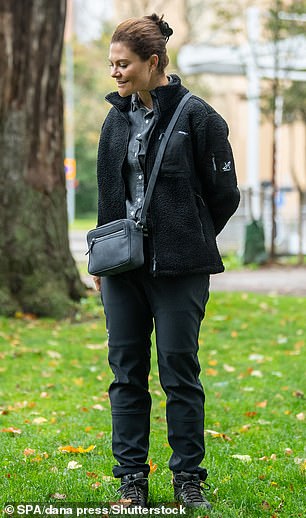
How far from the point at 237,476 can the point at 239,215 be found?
1617 centimetres

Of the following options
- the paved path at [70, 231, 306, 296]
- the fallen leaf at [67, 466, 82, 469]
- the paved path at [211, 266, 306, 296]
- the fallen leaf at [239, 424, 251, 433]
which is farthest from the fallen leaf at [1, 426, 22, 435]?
the paved path at [211, 266, 306, 296]

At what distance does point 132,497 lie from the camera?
13.7 ft

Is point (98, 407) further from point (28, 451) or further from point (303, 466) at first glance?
point (303, 466)

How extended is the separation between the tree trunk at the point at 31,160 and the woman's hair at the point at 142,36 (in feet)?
20.7

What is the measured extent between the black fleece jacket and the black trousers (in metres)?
0.10

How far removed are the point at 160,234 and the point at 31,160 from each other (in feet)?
21.2

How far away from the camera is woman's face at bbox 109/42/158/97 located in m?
4.03

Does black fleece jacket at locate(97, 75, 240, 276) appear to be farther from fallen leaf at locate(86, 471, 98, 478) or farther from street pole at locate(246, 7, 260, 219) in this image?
street pole at locate(246, 7, 260, 219)

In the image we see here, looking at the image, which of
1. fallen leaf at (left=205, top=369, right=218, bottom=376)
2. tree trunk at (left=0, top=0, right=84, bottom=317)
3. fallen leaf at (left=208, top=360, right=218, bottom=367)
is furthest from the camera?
tree trunk at (left=0, top=0, right=84, bottom=317)

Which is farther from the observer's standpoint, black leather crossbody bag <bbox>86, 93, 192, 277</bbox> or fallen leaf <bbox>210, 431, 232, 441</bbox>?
fallen leaf <bbox>210, 431, 232, 441</bbox>

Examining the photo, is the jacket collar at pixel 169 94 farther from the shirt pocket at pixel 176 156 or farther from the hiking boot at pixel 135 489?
the hiking boot at pixel 135 489

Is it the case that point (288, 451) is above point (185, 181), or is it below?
below

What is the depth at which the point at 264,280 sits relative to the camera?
52.1ft

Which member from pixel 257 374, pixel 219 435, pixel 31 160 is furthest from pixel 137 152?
pixel 31 160
